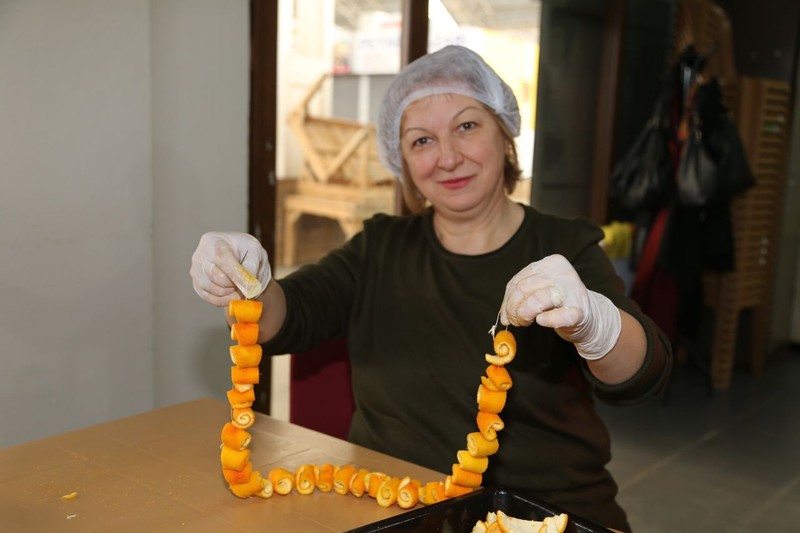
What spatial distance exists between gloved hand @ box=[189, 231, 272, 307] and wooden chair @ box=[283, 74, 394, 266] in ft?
4.62

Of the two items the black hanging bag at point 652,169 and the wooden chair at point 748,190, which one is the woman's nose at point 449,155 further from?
the wooden chair at point 748,190

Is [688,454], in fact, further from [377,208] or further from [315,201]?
[315,201]

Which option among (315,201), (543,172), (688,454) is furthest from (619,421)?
(315,201)

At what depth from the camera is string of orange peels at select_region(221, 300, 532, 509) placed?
138 cm

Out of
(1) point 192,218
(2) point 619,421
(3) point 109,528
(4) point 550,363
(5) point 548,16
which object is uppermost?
(5) point 548,16

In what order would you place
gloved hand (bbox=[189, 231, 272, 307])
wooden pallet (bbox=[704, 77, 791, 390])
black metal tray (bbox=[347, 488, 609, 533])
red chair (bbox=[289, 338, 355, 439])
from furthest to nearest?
wooden pallet (bbox=[704, 77, 791, 390]), red chair (bbox=[289, 338, 355, 439]), gloved hand (bbox=[189, 231, 272, 307]), black metal tray (bbox=[347, 488, 609, 533])

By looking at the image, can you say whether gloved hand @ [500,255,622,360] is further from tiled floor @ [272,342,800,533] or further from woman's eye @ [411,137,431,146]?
tiled floor @ [272,342,800,533]

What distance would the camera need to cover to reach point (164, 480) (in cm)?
146

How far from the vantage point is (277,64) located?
2.97m

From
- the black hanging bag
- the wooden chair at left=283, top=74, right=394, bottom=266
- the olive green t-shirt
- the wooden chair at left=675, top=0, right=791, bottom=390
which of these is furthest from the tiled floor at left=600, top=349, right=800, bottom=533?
the wooden chair at left=283, top=74, right=394, bottom=266

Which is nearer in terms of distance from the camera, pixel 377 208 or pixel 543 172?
pixel 377 208

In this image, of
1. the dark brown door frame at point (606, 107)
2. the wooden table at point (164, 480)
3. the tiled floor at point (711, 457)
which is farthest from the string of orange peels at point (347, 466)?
the dark brown door frame at point (606, 107)

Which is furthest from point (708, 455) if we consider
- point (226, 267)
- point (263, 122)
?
point (226, 267)

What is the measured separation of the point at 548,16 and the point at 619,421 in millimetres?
2415
